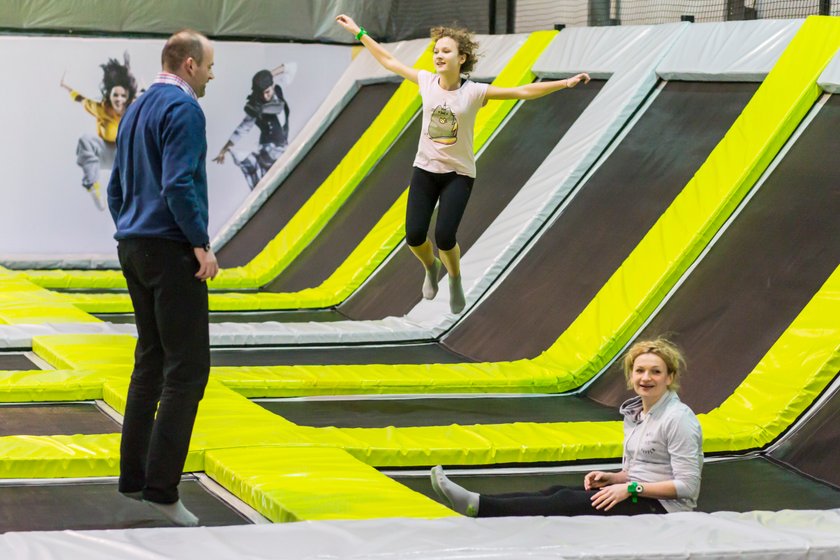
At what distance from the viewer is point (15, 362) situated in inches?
195

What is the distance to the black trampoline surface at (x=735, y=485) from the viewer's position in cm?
336

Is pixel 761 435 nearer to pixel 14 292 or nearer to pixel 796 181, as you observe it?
pixel 796 181

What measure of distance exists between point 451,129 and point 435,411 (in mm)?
1038

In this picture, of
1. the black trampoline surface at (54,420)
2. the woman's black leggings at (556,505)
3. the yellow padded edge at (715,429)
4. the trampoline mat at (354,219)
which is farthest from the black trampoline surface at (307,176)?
the woman's black leggings at (556,505)

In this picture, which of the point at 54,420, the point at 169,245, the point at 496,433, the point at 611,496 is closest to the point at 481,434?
the point at 496,433

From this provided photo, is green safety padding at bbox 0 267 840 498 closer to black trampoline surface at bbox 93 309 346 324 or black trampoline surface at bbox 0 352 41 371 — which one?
black trampoline surface at bbox 0 352 41 371

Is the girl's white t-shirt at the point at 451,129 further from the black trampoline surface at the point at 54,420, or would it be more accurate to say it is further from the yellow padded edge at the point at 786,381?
the black trampoline surface at the point at 54,420

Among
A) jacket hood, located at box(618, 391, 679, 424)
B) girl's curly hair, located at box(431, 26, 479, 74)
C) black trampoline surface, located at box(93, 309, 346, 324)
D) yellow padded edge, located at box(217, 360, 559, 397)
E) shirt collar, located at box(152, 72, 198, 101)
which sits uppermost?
girl's curly hair, located at box(431, 26, 479, 74)

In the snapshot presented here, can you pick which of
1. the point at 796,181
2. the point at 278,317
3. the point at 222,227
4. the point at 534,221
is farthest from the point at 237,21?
the point at 796,181

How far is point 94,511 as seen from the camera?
3.05m

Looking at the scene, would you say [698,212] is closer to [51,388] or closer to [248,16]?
[51,388]

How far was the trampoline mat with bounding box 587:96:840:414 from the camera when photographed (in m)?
4.30

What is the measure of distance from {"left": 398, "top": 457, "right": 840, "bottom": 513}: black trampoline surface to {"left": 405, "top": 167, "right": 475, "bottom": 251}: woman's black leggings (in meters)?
1.28

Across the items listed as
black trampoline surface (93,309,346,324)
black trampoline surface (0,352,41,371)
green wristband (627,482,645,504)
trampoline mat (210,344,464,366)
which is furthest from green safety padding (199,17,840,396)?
green wristband (627,482,645,504)
